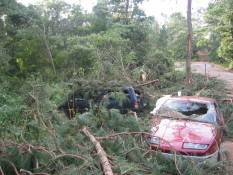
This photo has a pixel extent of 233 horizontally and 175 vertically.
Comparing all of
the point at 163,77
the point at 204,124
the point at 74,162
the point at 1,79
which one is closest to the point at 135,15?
the point at 163,77

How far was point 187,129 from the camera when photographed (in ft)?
26.4

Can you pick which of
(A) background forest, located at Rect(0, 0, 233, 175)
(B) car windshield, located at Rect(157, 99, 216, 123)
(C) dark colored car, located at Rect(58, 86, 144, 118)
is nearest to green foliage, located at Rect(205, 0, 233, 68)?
(A) background forest, located at Rect(0, 0, 233, 175)

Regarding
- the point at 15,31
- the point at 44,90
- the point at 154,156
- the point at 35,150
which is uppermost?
the point at 15,31

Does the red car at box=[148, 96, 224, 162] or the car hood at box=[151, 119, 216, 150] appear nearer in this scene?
the red car at box=[148, 96, 224, 162]

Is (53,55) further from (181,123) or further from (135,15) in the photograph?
(135,15)

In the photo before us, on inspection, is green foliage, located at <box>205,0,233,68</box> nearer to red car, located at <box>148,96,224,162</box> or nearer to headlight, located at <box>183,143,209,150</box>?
red car, located at <box>148,96,224,162</box>

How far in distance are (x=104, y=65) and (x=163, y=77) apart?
9.51m

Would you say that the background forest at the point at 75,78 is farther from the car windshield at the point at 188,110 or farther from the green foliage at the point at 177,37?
the green foliage at the point at 177,37

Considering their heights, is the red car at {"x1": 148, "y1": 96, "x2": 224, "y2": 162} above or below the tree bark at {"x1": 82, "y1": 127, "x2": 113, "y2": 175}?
below

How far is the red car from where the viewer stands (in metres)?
7.30

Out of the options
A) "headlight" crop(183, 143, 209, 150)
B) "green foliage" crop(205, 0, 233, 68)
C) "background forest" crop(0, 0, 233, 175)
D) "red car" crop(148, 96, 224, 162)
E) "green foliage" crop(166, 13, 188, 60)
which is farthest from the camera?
"green foliage" crop(166, 13, 188, 60)

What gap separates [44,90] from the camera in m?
7.16

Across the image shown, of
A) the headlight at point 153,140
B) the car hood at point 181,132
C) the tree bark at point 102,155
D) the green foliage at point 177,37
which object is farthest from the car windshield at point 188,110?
the green foliage at point 177,37

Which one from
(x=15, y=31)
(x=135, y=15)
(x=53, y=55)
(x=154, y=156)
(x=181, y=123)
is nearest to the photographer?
(x=154, y=156)
